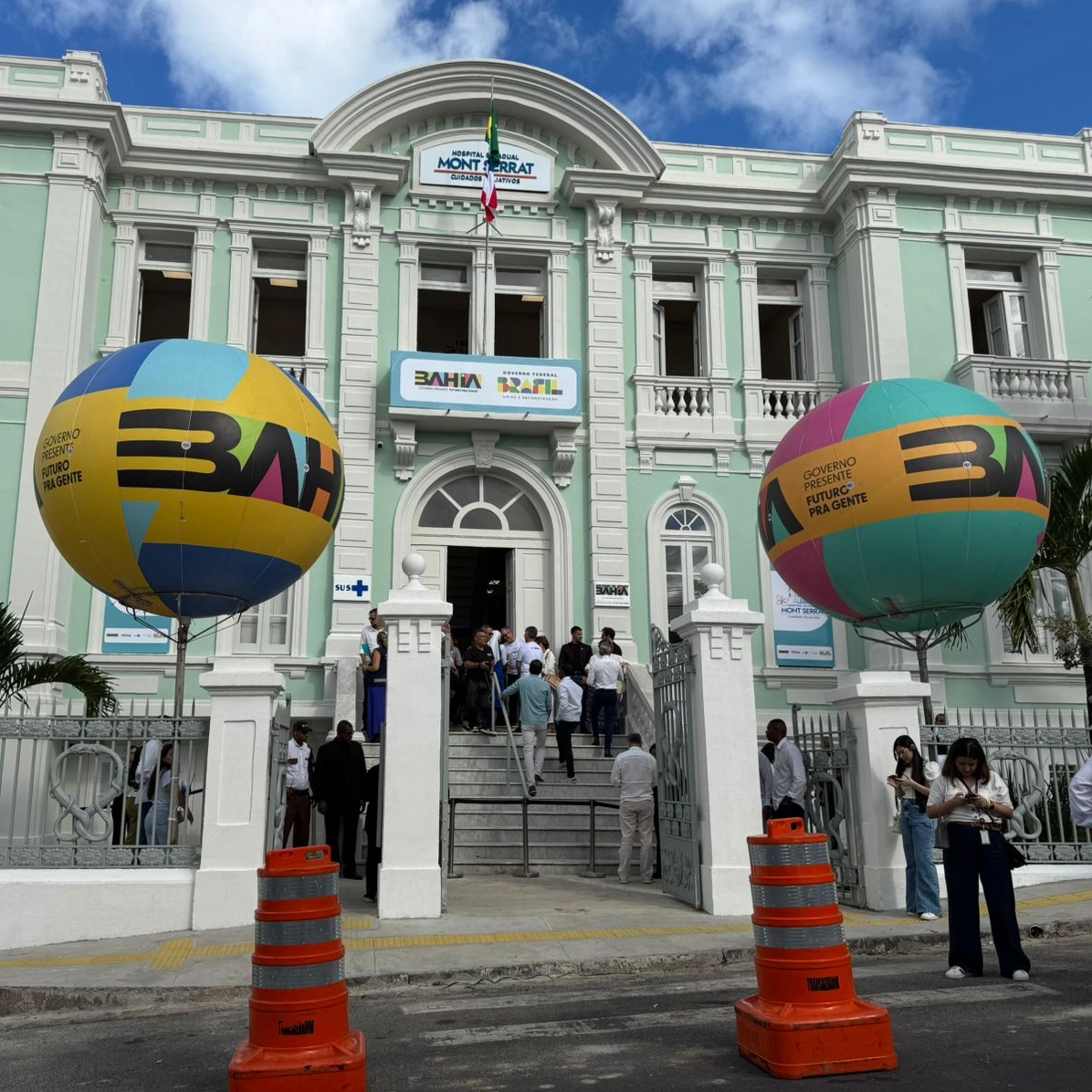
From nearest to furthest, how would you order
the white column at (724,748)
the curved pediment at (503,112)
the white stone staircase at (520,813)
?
the white column at (724,748) < the white stone staircase at (520,813) < the curved pediment at (503,112)

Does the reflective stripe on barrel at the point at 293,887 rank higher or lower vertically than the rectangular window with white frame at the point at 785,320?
lower

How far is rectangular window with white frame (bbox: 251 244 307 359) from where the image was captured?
18.5 meters

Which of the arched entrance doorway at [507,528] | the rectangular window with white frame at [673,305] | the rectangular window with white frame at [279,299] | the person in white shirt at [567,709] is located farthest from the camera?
the rectangular window with white frame at [673,305]

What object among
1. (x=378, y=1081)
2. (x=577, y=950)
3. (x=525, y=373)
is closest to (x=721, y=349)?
(x=525, y=373)

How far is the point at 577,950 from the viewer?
7773 mm

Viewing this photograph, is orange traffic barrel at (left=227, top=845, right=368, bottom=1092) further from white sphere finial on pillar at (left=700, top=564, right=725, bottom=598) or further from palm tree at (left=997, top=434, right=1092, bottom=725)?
palm tree at (left=997, top=434, right=1092, bottom=725)

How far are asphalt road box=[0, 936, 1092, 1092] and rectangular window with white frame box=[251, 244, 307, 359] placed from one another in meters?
12.9

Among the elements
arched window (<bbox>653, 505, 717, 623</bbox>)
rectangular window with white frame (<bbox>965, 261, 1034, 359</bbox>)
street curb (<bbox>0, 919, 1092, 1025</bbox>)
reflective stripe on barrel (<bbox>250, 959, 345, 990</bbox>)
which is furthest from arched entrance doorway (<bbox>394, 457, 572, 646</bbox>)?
reflective stripe on barrel (<bbox>250, 959, 345, 990</bbox>)

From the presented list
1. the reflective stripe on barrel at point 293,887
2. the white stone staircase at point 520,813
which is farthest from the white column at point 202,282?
the reflective stripe on barrel at point 293,887

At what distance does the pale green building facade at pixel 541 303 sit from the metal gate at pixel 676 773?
6.22m

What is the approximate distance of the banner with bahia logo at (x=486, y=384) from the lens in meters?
17.2

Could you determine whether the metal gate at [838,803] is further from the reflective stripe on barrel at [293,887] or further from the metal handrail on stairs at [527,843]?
the reflective stripe on barrel at [293,887]

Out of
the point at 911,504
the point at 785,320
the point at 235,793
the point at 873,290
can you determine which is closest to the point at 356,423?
the point at 785,320

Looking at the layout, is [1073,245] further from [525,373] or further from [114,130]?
[114,130]
